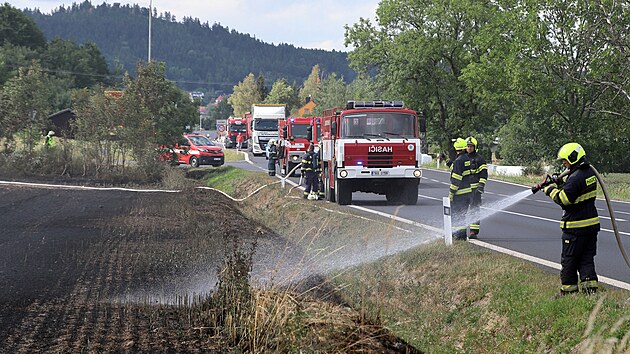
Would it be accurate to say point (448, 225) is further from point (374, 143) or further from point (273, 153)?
point (273, 153)

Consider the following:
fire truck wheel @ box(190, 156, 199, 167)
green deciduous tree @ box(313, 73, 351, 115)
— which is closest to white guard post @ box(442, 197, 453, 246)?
fire truck wheel @ box(190, 156, 199, 167)

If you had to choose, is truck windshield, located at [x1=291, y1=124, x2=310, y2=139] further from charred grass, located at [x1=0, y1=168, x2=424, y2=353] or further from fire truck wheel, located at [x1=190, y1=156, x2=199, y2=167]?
charred grass, located at [x1=0, y1=168, x2=424, y2=353]

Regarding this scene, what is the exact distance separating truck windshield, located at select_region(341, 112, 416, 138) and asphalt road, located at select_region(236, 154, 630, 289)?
6.61ft

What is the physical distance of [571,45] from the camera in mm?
43406

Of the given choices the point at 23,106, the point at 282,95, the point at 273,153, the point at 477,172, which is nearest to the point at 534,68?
the point at 273,153

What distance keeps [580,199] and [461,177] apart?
205 inches

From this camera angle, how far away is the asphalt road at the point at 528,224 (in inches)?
511

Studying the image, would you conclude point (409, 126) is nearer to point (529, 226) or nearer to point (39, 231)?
point (529, 226)

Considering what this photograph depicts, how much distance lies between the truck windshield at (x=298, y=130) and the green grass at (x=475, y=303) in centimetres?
2667

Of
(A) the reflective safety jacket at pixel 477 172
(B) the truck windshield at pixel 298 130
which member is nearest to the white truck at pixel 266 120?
(B) the truck windshield at pixel 298 130

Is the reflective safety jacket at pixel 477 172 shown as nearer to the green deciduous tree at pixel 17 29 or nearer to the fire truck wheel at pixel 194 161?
the fire truck wheel at pixel 194 161

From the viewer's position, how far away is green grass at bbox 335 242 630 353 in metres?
8.31

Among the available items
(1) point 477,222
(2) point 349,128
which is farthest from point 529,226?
(2) point 349,128

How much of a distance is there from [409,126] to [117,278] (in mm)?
11449
